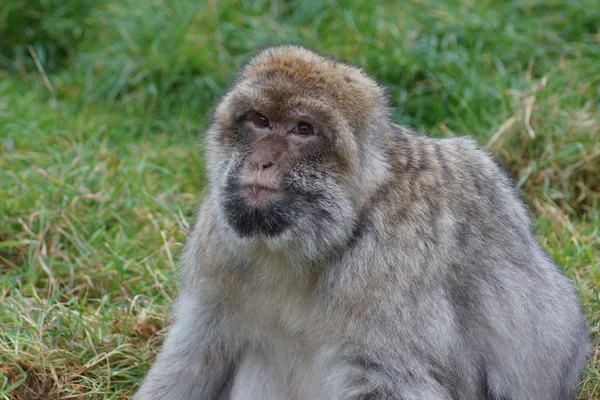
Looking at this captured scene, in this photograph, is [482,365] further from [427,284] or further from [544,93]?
[544,93]

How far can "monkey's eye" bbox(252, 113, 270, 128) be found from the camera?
3.60 meters

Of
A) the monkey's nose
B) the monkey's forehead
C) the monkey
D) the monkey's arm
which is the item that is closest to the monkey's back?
the monkey

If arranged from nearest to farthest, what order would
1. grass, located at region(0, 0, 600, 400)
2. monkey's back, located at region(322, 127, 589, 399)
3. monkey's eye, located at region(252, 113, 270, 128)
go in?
1. monkey's eye, located at region(252, 113, 270, 128)
2. monkey's back, located at region(322, 127, 589, 399)
3. grass, located at region(0, 0, 600, 400)

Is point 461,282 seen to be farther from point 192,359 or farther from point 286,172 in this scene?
point 192,359

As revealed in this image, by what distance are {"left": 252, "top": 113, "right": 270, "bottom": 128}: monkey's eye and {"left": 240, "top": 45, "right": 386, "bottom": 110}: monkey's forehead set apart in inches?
4.7

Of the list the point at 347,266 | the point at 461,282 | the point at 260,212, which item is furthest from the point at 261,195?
the point at 461,282

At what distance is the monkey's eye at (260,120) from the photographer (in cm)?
360

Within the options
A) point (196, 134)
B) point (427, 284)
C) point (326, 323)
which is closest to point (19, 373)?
point (326, 323)

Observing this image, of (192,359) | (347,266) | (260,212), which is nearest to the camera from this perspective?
(260,212)

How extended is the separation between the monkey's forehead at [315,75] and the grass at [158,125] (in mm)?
Answer: 1501

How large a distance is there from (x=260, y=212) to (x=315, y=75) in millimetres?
524

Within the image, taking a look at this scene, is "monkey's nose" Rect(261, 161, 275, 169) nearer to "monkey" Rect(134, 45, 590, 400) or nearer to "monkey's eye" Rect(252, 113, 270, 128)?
"monkey" Rect(134, 45, 590, 400)

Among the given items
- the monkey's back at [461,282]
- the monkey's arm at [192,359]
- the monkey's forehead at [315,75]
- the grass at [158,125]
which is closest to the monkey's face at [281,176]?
the monkey's forehead at [315,75]

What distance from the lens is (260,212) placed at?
137 inches
